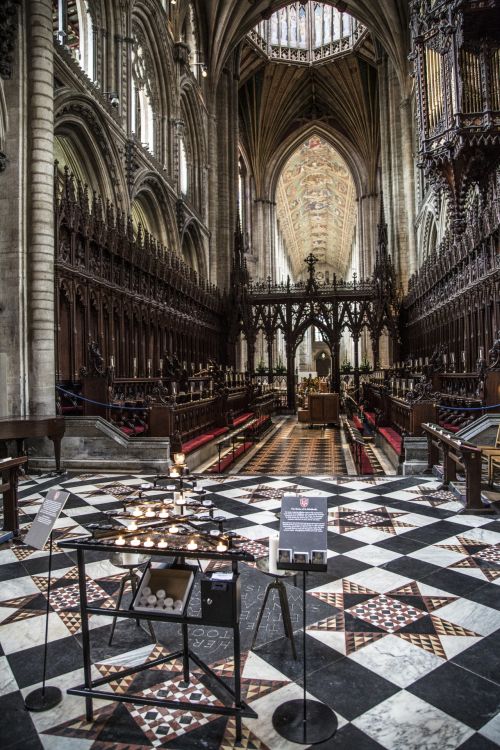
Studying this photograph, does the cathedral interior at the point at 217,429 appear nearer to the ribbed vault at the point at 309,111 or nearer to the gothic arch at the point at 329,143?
the ribbed vault at the point at 309,111

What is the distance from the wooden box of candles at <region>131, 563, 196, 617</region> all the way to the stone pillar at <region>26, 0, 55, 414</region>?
288 inches

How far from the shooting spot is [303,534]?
7.70ft

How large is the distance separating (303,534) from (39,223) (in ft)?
27.9

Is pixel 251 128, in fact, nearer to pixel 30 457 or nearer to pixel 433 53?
pixel 433 53

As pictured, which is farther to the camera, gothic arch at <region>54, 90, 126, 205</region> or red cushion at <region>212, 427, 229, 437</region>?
gothic arch at <region>54, 90, 126, 205</region>

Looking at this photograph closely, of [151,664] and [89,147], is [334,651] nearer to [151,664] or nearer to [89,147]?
[151,664]

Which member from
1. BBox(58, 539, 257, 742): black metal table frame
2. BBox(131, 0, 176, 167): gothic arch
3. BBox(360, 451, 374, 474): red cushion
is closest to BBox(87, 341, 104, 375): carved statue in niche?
BBox(360, 451, 374, 474): red cushion

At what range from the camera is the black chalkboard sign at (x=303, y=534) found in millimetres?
2287

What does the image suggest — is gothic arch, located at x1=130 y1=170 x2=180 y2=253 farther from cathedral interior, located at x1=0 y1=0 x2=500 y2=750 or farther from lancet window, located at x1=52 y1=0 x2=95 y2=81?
lancet window, located at x1=52 y1=0 x2=95 y2=81

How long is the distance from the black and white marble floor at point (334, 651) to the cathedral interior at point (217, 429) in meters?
0.02

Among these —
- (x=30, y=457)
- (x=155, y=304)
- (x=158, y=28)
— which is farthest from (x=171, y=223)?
(x=30, y=457)

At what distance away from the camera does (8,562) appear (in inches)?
167

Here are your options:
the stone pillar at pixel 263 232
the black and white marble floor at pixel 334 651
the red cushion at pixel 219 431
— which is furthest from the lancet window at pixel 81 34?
the stone pillar at pixel 263 232

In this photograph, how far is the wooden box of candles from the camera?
7.59ft
